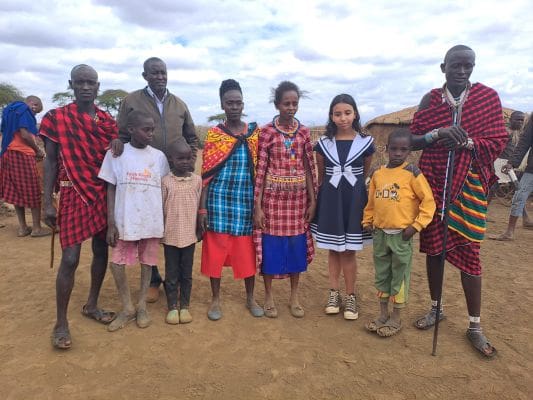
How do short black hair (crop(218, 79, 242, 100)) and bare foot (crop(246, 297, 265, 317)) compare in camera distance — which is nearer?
short black hair (crop(218, 79, 242, 100))

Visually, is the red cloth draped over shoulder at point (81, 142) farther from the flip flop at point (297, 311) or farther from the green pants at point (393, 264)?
the green pants at point (393, 264)

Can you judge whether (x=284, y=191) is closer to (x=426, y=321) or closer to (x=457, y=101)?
(x=457, y=101)

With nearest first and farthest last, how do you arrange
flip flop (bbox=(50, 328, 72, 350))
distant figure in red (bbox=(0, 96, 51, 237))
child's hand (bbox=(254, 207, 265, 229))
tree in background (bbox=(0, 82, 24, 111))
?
flip flop (bbox=(50, 328, 72, 350)) < child's hand (bbox=(254, 207, 265, 229)) < distant figure in red (bbox=(0, 96, 51, 237)) < tree in background (bbox=(0, 82, 24, 111))

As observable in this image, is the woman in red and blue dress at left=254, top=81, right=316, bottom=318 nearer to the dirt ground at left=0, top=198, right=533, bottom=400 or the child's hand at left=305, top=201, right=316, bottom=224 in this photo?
the child's hand at left=305, top=201, right=316, bottom=224

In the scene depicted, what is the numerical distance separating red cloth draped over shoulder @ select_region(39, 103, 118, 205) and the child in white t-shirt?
3.1 inches

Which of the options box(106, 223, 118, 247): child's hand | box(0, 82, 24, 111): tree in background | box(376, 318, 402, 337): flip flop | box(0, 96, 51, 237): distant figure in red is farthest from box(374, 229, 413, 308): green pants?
box(0, 82, 24, 111): tree in background

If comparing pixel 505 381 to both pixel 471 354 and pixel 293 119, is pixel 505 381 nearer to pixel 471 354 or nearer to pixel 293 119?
pixel 471 354

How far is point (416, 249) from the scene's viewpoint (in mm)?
5594

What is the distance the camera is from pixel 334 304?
355cm

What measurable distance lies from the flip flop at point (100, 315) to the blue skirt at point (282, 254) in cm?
126

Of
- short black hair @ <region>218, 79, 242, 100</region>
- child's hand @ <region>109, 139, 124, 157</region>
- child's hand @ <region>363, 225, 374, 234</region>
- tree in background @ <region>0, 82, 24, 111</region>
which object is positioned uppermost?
tree in background @ <region>0, 82, 24, 111</region>

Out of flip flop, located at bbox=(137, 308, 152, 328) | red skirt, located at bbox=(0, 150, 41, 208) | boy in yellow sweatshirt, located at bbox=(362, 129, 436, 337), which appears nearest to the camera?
boy in yellow sweatshirt, located at bbox=(362, 129, 436, 337)

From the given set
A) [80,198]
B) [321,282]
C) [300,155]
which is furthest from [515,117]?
[80,198]

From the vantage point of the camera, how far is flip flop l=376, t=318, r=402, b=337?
3.08 meters
